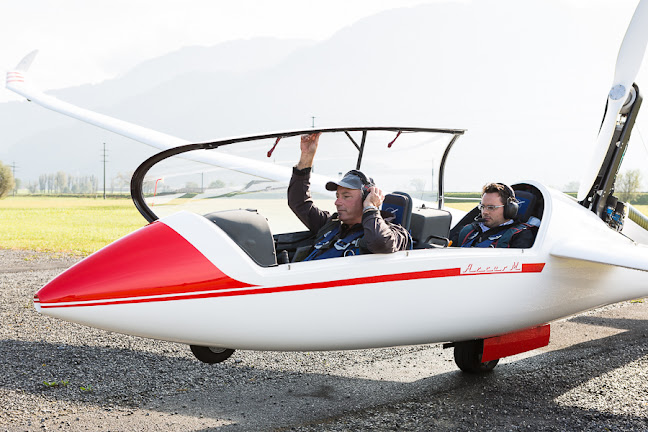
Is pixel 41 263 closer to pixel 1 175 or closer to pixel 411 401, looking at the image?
pixel 411 401

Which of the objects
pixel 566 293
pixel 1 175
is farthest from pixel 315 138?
pixel 1 175

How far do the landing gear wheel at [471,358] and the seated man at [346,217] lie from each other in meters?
1.46

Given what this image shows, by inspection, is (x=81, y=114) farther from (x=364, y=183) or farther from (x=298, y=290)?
(x=298, y=290)

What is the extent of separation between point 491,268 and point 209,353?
2194 millimetres

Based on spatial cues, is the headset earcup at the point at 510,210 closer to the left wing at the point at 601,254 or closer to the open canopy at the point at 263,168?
the left wing at the point at 601,254

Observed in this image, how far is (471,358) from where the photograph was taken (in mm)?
4766

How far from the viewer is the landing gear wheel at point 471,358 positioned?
470cm

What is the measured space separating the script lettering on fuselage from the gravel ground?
1.01 metres

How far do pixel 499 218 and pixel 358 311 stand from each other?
5.61 ft

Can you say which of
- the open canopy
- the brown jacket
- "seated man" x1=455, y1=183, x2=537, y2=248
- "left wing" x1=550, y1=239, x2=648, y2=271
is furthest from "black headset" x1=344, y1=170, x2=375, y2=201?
"left wing" x1=550, y1=239, x2=648, y2=271

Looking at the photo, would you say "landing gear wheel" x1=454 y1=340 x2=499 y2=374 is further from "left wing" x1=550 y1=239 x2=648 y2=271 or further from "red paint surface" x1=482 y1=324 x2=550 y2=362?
"left wing" x1=550 y1=239 x2=648 y2=271

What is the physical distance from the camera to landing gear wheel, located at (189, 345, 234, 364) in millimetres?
4309

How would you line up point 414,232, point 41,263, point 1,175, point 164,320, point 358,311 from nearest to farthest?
point 164,320 < point 358,311 < point 414,232 < point 41,263 < point 1,175

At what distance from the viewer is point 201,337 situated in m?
3.27
